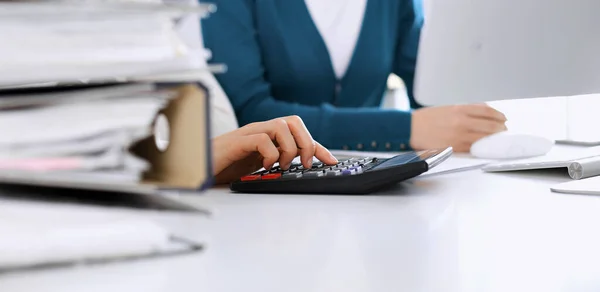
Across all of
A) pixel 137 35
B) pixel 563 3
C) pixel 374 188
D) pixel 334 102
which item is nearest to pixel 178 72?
pixel 137 35

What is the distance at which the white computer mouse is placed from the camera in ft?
2.94

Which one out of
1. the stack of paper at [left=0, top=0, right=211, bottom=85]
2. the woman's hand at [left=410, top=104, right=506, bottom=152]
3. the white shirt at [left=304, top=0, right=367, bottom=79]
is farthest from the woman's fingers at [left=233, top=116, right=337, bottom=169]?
the white shirt at [left=304, top=0, right=367, bottom=79]

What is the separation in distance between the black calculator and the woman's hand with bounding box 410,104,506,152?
0.46 m

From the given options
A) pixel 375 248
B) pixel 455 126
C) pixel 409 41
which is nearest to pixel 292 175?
pixel 375 248

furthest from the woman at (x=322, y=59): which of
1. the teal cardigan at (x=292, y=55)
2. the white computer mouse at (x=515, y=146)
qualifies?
the white computer mouse at (x=515, y=146)

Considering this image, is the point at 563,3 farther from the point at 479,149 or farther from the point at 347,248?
the point at 347,248

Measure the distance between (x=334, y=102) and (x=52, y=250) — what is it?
3.93ft

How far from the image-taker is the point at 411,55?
152 centimetres

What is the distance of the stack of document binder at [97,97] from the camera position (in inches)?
12.2

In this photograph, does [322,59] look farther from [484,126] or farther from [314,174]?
[314,174]

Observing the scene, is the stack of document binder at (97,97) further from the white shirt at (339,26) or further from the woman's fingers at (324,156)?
the white shirt at (339,26)

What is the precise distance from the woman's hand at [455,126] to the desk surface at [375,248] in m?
0.50

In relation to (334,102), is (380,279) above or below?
below

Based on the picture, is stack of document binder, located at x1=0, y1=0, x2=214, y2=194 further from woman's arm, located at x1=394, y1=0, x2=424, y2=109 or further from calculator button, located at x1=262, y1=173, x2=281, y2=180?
woman's arm, located at x1=394, y1=0, x2=424, y2=109
